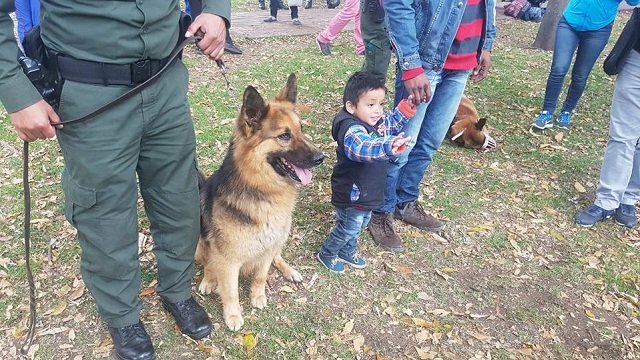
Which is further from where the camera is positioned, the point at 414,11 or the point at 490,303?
the point at 490,303

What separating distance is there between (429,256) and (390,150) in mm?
1668

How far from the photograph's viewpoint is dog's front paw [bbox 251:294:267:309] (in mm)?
3453

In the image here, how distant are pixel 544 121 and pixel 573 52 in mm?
944

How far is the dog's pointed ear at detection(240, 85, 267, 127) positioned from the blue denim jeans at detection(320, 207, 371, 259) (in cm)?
100

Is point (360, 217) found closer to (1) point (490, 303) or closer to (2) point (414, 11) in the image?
(1) point (490, 303)

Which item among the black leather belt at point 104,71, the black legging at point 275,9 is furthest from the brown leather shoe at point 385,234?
the black legging at point 275,9

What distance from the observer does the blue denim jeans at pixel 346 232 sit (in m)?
3.49

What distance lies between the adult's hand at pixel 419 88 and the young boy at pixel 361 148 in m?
0.10

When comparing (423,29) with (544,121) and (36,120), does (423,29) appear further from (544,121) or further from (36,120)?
(544,121)

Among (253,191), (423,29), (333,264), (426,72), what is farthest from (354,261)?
(423,29)

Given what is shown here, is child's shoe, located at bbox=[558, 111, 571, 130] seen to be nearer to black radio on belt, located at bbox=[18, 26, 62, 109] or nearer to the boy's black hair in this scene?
the boy's black hair

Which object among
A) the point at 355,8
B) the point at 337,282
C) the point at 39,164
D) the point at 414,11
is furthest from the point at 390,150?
the point at 355,8

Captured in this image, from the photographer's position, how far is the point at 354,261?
3.91 meters

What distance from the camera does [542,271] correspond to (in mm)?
4027
